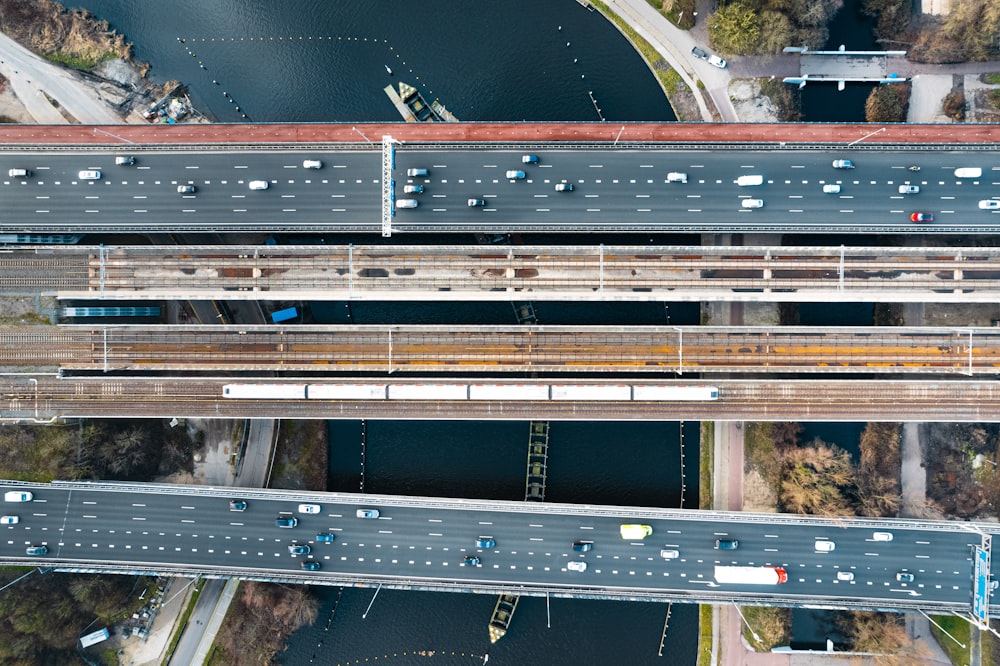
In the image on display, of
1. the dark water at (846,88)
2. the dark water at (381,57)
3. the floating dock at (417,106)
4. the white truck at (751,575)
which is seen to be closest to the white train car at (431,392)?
the floating dock at (417,106)

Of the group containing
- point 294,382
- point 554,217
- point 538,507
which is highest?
point 554,217

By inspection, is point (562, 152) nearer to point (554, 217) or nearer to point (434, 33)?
point (554, 217)

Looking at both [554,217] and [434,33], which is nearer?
[554,217]

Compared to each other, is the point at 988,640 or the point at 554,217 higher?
the point at 554,217

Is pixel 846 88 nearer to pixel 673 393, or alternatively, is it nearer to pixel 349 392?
pixel 673 393

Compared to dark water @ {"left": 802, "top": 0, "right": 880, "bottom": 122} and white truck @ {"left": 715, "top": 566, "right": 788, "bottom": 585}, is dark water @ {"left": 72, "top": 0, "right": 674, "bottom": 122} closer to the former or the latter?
dark water @ {"left": 802, "top": 0, "right": 880, "bottom": 122}

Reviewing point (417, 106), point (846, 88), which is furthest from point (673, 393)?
point (417, 106)

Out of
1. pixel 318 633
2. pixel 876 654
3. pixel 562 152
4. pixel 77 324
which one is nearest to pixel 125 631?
pixel 318 633

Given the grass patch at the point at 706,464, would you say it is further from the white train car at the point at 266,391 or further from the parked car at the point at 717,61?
the white train car at the point at 266,391
